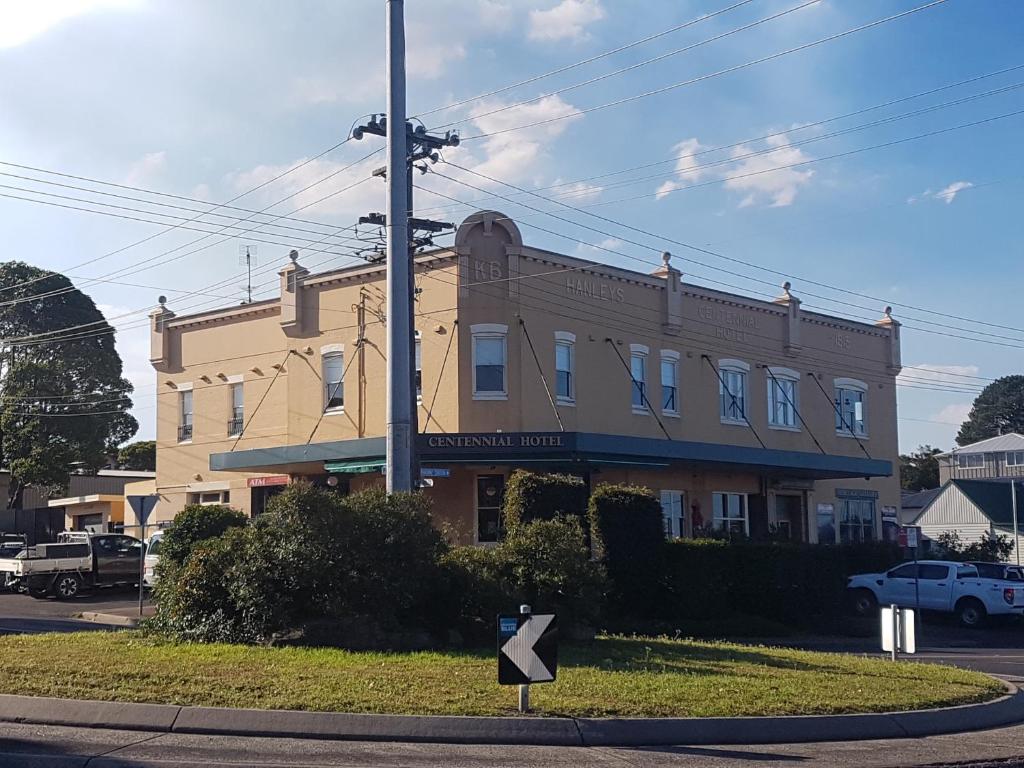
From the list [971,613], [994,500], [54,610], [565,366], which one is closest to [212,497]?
[54,610]

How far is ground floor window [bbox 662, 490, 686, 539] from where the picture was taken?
34250 mm

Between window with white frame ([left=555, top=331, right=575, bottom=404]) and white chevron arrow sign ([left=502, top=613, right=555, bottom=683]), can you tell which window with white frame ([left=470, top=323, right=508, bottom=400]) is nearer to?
window with white frame ([left=555, top=331, right=575, bottom=404])

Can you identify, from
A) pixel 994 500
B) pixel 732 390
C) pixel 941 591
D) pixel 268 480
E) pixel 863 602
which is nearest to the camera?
pixel 941 591

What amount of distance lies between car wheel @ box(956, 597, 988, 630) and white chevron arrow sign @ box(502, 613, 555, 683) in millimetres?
20382

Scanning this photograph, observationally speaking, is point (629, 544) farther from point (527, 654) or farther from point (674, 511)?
point (527, 654)

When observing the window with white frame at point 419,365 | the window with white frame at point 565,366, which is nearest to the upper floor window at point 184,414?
the window with white frame at point 419,365

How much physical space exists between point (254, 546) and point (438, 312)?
51.2ft

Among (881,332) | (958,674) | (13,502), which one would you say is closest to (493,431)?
(958,674)

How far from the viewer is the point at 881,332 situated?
43.1 m

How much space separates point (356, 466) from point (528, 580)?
14.2m

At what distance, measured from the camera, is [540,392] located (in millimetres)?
31000

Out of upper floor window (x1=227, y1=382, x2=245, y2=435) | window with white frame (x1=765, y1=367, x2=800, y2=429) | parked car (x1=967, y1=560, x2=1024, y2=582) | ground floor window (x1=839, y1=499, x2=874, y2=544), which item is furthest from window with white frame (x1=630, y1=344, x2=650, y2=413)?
upper floor window (x1=227, y1=382, x2=245, y2=435)

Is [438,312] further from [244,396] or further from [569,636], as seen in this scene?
[569,636]

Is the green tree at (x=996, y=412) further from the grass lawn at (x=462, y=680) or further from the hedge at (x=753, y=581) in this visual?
the grass lawn at (x=462, y=680)
